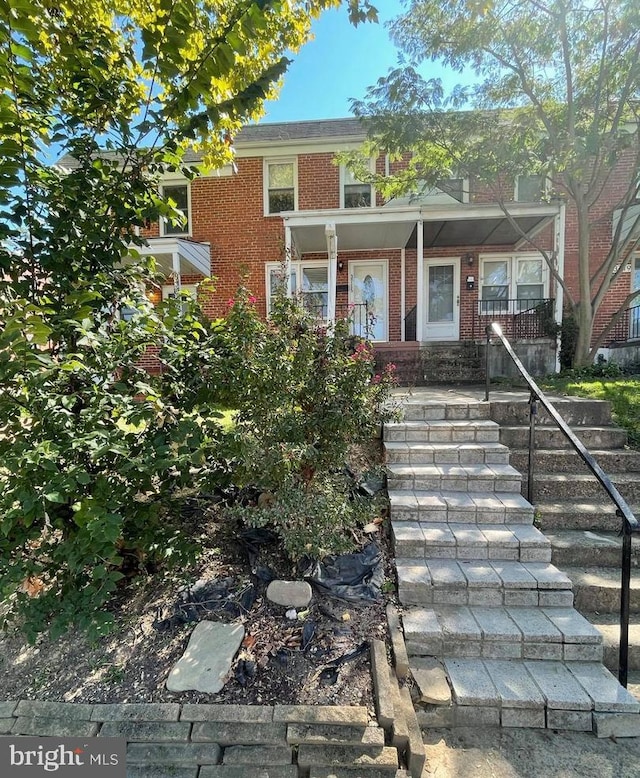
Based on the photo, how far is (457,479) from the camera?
133 inches

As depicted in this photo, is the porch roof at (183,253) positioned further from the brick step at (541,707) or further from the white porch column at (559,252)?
the brick step at (541,707)

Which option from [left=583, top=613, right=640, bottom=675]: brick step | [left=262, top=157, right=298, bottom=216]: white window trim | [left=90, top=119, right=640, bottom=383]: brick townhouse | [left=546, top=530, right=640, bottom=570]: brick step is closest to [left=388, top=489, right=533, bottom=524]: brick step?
[left=546, top=530, right=640, bottom=570]: brick step

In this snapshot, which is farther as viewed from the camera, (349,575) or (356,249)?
(356,249)

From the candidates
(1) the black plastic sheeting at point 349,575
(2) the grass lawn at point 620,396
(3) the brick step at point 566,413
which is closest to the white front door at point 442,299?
(2) the grass lawn at point 620,396

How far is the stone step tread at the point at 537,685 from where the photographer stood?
6.53 ft

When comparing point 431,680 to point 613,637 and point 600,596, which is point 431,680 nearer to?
point 613,637

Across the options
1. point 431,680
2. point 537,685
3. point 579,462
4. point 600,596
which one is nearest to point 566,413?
point 579,462

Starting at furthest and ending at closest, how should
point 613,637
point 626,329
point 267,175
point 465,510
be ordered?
point 267,175, point 626,329, point 465,510, point 613,637

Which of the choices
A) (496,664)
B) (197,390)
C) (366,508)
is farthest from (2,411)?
(496,664)

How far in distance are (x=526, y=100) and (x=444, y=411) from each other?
20.3 ft

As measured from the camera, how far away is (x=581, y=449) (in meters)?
2.64

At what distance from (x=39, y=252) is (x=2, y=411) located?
97cm

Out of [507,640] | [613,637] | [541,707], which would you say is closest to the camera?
[541,707]

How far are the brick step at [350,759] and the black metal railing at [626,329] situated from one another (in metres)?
10.3
